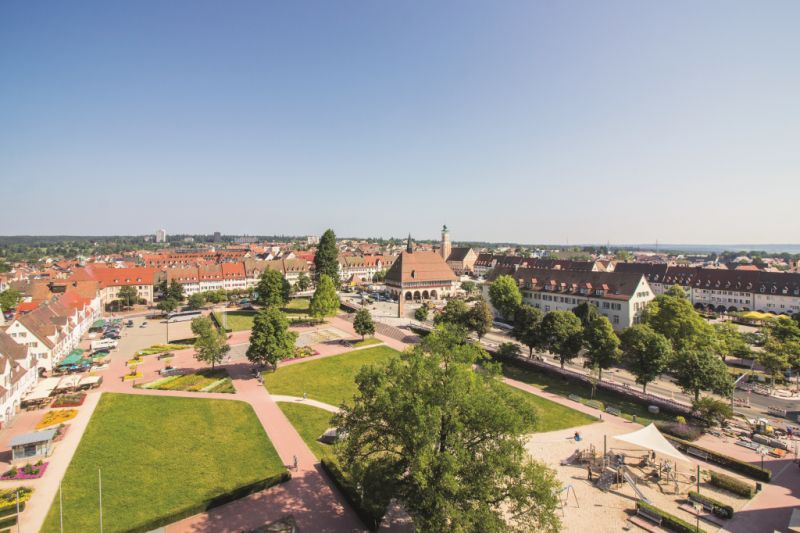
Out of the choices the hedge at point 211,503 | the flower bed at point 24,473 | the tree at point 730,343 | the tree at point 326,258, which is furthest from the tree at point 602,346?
the tree at point 326,258

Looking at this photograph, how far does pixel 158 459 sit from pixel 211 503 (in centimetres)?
776

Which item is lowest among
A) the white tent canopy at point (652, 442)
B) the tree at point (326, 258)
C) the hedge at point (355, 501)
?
the hedge at point (355, 501)

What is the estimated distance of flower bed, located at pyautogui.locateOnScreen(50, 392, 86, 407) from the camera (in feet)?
119

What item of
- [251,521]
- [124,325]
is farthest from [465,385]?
[124,325]

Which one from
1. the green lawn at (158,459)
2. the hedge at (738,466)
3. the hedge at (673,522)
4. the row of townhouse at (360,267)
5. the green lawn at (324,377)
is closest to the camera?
the hedge at (673,522)

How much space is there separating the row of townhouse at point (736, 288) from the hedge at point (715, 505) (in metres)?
66.0

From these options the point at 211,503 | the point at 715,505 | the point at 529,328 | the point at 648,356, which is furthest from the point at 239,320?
the point at 715,505

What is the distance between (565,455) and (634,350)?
58.8 ft

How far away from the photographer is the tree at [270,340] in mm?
44562

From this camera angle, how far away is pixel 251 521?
2092 centimetres

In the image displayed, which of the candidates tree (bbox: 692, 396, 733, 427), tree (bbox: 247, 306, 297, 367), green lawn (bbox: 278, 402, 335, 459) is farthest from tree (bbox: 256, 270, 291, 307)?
tree (bbox: 692, 396, 733, 427)

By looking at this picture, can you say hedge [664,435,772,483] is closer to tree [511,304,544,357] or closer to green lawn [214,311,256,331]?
tree [511,304,544,357]

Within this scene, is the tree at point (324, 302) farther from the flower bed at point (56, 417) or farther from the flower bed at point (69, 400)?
the flower bed at point (56, 417)

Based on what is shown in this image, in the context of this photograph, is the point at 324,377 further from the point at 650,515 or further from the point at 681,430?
the point at 681,430
